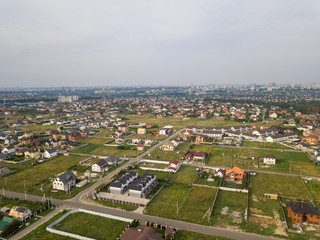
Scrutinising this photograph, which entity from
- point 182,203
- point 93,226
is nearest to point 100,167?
point 93,226

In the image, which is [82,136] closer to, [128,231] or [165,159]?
[165,159]

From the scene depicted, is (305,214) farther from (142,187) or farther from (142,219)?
(142,187)

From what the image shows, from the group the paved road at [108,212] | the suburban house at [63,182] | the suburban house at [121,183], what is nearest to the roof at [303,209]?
the paved road at [108,212]

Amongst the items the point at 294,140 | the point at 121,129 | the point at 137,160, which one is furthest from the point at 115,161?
the point at 294,140

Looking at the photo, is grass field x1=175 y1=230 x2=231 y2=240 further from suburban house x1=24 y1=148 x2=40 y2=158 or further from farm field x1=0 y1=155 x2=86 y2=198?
suburban house x1=24 y1=148 x2=40 y2=158

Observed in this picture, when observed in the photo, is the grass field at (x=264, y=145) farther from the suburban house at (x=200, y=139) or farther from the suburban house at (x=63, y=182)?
the suburban house at (x=63, y=182)

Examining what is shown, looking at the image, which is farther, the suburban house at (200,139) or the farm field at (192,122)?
the farm field at (192,122)

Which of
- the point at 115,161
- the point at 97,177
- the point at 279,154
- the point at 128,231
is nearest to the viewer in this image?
the point at 128,231
